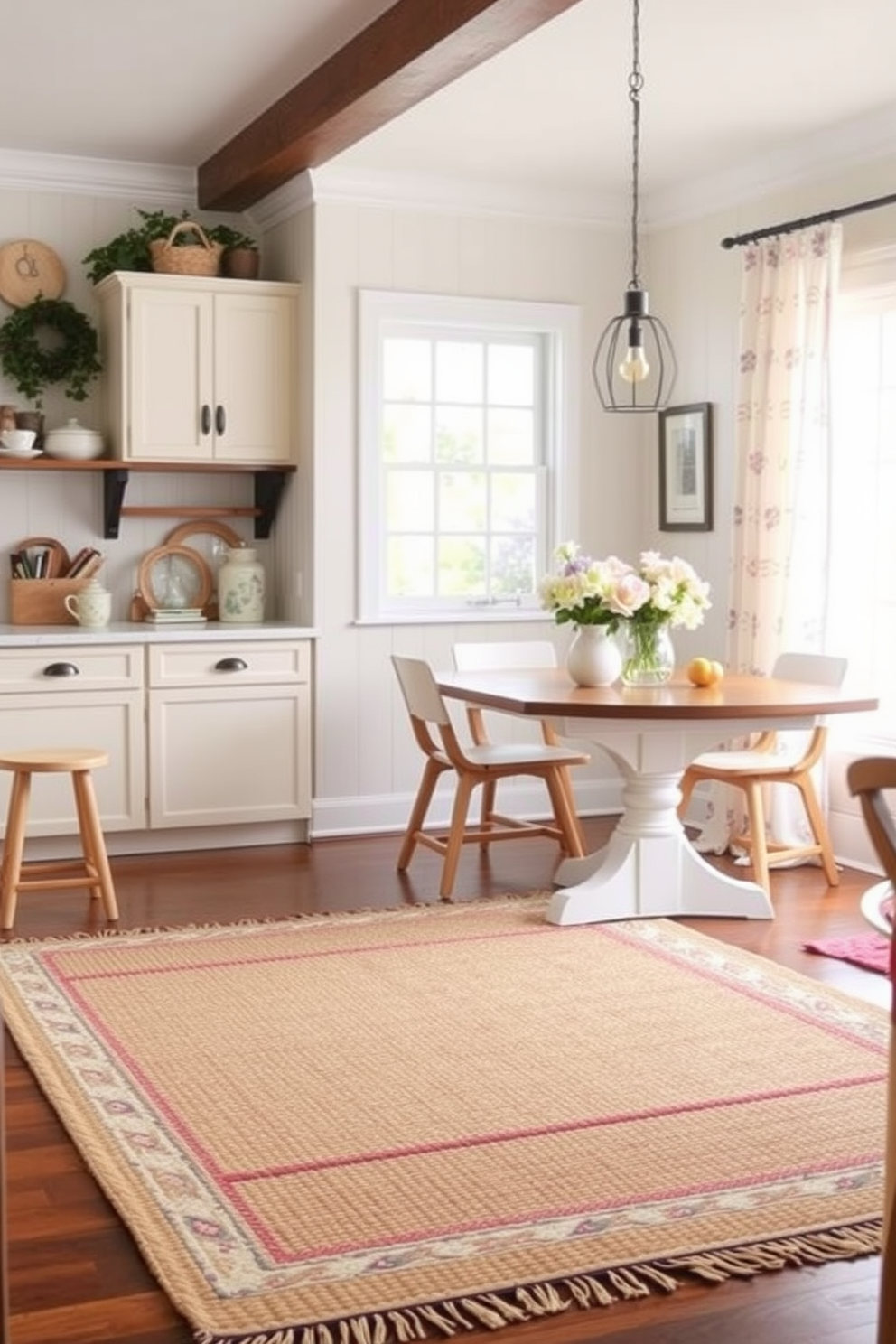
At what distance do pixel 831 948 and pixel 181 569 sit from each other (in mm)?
3225

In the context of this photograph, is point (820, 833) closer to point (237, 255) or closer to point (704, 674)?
point (704, 674)

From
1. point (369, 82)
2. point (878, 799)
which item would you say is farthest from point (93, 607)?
point (878, 799)

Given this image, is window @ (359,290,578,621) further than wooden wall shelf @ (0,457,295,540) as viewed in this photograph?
Yes

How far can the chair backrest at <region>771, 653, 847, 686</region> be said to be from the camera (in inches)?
219

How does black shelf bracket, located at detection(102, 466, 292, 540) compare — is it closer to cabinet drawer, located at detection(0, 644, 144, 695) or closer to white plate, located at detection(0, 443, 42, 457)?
white plate, located at detection(0, 443, 42, 457)

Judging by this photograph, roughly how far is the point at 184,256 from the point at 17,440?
95 centimetres

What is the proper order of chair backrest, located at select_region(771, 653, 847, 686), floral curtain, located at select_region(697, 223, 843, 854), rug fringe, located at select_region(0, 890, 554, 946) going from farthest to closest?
floral curtain, located at select_region(697, 223, 843, 854) < chair backrest, located at select_region(771, 653, 847, 686) < rug fringe, located at select_region(0, 890, 554, 946)

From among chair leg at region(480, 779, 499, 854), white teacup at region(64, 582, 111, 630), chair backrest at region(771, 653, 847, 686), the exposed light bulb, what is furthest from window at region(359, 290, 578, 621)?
the exposed light bulb

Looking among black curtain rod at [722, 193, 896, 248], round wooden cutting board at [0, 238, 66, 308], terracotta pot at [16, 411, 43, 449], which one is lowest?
terracotta pot at [16, 411, 43, 449]

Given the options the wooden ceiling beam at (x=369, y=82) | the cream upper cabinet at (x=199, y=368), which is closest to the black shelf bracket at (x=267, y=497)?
the cream upper cabinet at (x=199, y=368)

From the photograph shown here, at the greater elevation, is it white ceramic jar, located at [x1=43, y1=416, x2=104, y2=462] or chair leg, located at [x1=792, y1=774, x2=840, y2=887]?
white ceramic jar, located at [x1=43, y1=416, x2=104, y2=462]

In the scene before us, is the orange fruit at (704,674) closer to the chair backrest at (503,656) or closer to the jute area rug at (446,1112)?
the jute area rug at (446,1112)

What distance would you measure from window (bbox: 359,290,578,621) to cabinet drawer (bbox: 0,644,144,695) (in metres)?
0.98

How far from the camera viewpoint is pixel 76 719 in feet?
20.0
